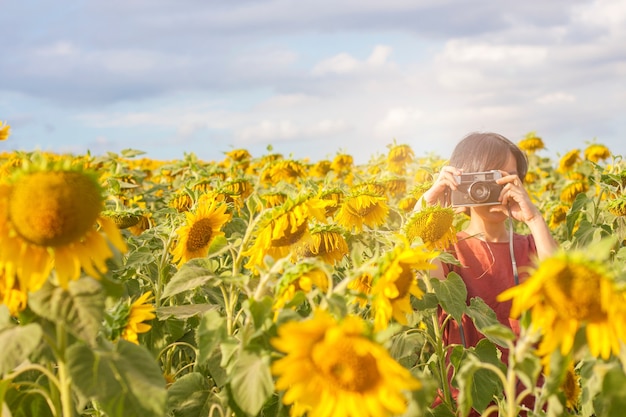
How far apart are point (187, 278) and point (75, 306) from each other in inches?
21.7

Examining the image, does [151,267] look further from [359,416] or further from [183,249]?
[359,416]

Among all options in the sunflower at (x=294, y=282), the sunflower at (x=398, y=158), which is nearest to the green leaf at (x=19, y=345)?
the sunflower at (x=294, y=282)

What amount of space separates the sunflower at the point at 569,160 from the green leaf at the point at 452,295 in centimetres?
606

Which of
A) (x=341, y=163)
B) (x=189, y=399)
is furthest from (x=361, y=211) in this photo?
(x=341, y=163)

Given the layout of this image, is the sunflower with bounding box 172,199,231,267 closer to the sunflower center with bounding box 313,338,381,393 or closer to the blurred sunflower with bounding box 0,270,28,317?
the blurred sunflower with bounding box 0,270,28,317

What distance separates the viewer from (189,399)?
168cm

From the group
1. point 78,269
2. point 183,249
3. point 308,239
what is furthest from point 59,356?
point 183,249

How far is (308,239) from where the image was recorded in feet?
6.49

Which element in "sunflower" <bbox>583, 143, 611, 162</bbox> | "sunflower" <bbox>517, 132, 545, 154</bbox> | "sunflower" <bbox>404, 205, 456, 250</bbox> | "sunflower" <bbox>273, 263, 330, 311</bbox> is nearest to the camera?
"sunflower" <bbox>273, 263, 330, 311</bbox>

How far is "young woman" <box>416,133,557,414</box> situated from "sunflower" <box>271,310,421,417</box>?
1.32 meters

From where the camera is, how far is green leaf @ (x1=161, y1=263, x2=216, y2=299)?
5.60 feet

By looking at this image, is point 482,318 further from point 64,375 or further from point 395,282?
point 64,375

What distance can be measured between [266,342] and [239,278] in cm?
20

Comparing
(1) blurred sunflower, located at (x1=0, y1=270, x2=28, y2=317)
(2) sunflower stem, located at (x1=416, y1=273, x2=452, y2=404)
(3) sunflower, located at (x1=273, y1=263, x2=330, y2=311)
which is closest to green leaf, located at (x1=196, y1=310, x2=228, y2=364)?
(3) sunflower, located at (x1=273, y1=263, x2=330, y2=311)
